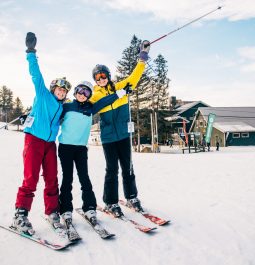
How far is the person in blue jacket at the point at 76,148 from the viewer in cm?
393

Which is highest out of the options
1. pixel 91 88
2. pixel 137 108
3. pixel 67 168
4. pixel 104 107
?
pixel 137 108

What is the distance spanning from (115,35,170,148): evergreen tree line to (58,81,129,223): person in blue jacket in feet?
107

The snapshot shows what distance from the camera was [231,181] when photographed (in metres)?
6.79

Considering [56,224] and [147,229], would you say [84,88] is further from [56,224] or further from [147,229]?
[147,229]

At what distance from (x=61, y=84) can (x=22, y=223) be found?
→ 1905 mm

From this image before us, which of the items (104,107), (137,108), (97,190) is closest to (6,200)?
(97,190)

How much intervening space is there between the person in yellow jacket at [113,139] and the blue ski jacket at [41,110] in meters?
0.70

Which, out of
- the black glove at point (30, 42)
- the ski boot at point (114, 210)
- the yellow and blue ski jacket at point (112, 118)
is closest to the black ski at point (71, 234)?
the ski boot at point (114, 210)

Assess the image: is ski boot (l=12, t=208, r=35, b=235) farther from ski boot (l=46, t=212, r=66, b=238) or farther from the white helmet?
the white helmet

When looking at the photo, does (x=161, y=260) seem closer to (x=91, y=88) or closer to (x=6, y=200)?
(x=91, y=88)

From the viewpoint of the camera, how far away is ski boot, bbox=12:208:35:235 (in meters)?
3.51

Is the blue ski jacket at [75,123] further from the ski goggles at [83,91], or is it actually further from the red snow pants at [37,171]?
the red snow pants at [37,171]

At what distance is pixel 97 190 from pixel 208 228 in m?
3.30

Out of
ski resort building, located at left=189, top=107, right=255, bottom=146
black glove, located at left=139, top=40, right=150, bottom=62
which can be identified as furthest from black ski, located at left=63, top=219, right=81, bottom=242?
ski resort building, located at left=189, top=107, right=255, bottom=146
